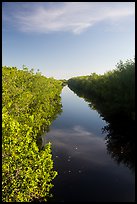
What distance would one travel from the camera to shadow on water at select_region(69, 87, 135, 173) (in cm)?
2959

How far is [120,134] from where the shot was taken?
38344 millimetres

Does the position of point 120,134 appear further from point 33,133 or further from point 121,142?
point 33,133

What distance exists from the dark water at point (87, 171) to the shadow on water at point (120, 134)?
0.72 meters

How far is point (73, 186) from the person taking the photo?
2319 centimetres

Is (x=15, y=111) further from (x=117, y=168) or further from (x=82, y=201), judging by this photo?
(x=117, y=168)

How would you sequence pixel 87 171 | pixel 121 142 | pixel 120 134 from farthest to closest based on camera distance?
pixel 120 134, pixel 121 142, pixel 87 171

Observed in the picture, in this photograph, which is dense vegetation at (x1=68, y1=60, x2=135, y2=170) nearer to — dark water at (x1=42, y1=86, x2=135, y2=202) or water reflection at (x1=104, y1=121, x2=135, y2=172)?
water reflection at (x1=104, y1=121, x2=135, y2=172)

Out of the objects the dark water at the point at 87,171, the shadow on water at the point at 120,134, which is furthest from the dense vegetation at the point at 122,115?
the dark water at the point at 87,171

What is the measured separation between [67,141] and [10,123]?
2319 centimetres

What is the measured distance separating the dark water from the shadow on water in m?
0.72

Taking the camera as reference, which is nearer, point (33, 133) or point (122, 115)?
point (33, 133)

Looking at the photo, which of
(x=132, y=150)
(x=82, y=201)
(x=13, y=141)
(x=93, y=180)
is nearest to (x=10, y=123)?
(x=13, y=141)

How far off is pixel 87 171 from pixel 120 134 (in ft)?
43.0

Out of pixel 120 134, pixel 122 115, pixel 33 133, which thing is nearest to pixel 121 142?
pixel 120 134
